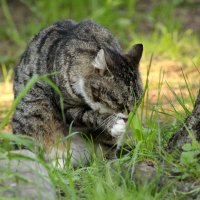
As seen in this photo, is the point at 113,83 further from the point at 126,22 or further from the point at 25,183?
the point at 126,22

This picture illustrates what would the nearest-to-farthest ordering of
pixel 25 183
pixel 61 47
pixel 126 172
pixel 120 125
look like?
pixel 25 183, pixel 126 172, pixel 120 125, pixel 61 47

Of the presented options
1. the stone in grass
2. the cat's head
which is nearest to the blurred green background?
the cat's head

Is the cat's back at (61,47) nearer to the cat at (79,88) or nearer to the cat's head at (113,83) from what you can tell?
the cat at (79,88)

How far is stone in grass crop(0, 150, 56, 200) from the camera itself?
11.3 ft

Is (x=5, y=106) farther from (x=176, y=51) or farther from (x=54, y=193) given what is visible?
(x=54, y=193)

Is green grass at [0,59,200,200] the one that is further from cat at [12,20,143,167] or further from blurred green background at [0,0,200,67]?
blurred green background at [0,0,200,67]

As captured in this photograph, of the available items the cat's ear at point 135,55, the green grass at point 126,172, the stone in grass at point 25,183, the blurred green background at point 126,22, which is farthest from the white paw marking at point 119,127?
the blurred green background at point 126,22

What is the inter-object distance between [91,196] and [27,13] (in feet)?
22.7

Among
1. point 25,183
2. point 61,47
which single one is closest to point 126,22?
point 61,47

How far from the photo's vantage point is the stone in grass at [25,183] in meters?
3.46

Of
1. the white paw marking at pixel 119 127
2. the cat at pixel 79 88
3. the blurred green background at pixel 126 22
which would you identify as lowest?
the white paw marking at pixel 119 127

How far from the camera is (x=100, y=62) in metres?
4.79

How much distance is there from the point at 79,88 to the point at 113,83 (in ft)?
0.97

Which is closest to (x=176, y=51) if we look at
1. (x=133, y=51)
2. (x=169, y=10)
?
(x=169, y=10)
